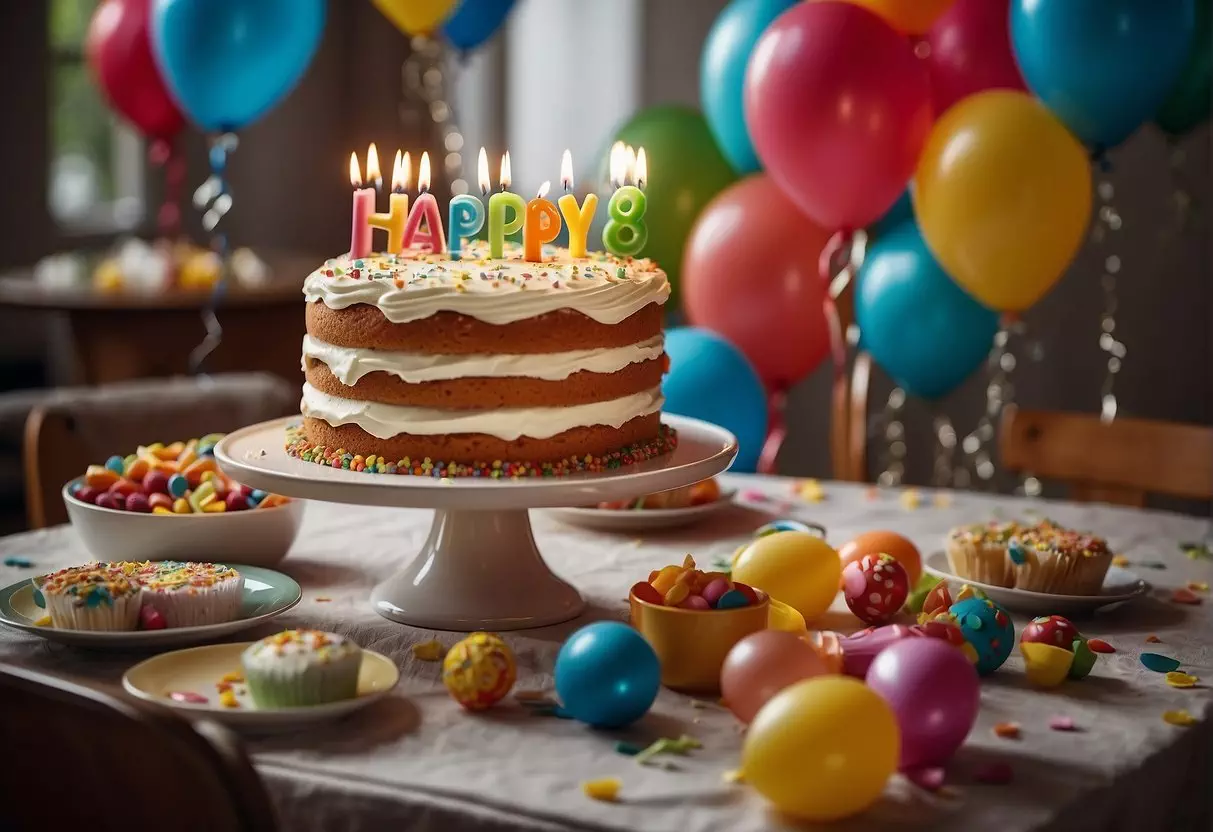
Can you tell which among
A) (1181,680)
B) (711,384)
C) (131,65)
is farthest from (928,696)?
(131,65)

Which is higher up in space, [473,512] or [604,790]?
[473,512]

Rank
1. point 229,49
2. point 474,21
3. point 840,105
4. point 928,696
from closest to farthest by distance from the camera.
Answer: point 928,696 < point 840,105 < point 229,49 < point 474,21

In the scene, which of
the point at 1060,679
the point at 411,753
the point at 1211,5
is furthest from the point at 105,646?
the point at 1211,5

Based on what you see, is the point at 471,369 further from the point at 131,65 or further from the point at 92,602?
the point at 131,65

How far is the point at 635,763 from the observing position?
1.26m

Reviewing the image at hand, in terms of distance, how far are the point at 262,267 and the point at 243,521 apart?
350 centimetres

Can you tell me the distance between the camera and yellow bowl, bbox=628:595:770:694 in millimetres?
1445

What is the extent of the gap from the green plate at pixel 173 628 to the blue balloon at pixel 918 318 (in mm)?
1597

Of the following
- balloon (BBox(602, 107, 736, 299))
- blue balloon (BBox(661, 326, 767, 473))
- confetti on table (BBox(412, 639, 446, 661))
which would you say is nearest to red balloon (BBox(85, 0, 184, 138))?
balloon (BBox(602, 107, 736, 299))

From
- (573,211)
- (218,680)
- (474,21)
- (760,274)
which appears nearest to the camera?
(218,680)

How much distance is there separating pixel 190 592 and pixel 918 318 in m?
1.79

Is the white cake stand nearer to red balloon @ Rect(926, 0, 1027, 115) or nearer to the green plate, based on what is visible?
the green plate

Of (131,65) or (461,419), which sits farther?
(131,65)

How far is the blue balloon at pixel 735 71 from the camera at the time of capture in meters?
3.05
